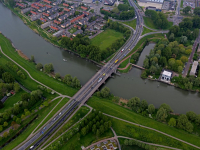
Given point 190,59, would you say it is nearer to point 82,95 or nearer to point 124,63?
point 124,63

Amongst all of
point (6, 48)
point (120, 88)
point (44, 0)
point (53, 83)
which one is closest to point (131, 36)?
point (120, 88)

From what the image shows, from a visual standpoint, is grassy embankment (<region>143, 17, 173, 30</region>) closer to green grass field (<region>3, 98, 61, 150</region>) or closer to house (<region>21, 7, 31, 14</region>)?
green grass field (<region>3, 98, 61, 150</region>)

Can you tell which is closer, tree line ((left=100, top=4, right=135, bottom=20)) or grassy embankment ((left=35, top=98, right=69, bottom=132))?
grassy embankment ((left=35, top=98, right=69, bottom=132))

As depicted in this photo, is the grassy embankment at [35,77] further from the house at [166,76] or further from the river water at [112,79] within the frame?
the house at [166,76]

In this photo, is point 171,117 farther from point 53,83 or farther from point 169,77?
point 53,83

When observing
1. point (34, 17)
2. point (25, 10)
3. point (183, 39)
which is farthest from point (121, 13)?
point (25, 10)

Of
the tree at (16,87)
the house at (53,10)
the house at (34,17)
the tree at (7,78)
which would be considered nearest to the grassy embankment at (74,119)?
the tree at (16,87)

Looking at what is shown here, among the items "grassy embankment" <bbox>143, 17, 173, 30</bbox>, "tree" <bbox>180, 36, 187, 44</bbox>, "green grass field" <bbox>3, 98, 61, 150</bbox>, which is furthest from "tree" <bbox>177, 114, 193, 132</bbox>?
"grassy embankment" <bbox>143, 17, 173, 30</bbox>
